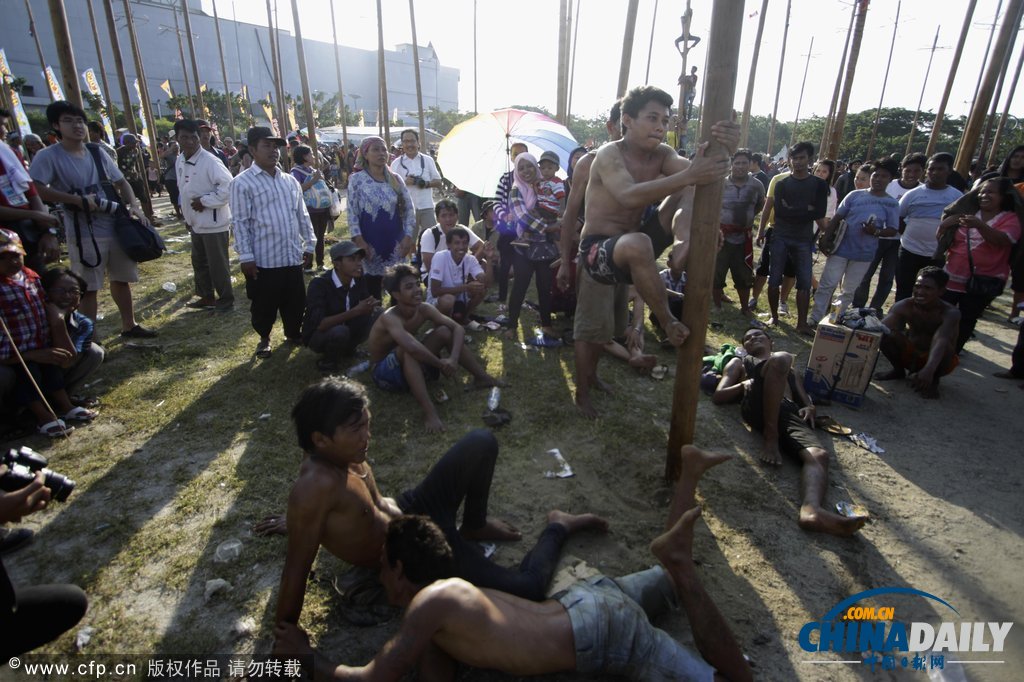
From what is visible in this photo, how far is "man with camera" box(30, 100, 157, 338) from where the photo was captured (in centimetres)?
477

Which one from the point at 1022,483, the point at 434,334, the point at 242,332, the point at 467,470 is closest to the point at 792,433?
the point at 1022,483

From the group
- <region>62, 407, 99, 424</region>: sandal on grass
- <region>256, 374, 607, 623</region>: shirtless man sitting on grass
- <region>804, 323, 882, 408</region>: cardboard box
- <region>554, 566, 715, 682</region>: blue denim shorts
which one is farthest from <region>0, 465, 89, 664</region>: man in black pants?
<region>804, 323, 882, 408</region>: cardboard box

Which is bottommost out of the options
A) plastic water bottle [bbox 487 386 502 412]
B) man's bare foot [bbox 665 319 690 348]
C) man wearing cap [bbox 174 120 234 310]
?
plastic water bottle [bbox 487 386 502 412]

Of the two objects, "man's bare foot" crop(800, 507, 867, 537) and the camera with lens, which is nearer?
the camera with lens

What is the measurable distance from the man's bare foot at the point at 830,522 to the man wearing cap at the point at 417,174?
20.1 feet

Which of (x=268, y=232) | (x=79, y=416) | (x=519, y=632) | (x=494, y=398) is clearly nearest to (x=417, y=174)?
(x=268, y=232)

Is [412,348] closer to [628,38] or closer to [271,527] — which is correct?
[271,527]

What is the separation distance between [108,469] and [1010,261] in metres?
8.04

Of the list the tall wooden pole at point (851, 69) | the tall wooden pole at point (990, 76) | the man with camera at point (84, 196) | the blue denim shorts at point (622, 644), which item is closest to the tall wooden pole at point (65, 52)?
the man with camera at point (84, 196)

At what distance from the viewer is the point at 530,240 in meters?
5.88

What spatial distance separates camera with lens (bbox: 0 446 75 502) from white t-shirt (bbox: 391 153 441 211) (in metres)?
5.99

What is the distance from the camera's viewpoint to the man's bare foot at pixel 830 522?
2.97m

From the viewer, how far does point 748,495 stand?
3.40 meters

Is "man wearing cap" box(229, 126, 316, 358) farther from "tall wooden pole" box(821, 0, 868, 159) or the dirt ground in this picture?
"tall wooden pole" box(821, 0, 868, 159)
